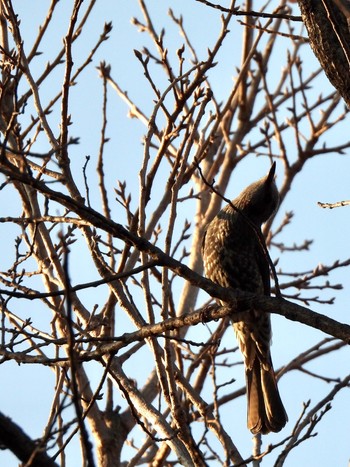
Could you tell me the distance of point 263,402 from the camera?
595 centimetres

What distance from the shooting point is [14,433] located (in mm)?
2369

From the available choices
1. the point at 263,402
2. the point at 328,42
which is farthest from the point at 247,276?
the point at 328,42

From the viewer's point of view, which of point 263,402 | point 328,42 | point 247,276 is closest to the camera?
point 328,42

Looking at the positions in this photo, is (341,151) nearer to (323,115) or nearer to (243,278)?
(323,115)

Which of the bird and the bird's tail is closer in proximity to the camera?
the bird's tail

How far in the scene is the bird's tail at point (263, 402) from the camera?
5797 millimetres

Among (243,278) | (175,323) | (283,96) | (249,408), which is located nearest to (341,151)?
(283,96)

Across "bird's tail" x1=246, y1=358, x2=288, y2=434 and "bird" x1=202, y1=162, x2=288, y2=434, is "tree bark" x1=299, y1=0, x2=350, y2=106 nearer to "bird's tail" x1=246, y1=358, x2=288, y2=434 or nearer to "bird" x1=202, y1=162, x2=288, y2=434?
"bird" x1=202, y1=162, x2=288, y2=434

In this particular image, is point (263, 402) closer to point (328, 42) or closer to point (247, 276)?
point (247, 276)

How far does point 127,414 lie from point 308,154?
2.93 metres

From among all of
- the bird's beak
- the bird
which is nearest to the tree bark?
the bird

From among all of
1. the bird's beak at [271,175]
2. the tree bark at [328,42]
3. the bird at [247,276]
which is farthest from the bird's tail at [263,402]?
the tree bark at [328,42]

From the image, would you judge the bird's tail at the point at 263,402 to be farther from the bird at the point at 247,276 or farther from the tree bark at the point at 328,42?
the tree bark at the point at 328,42

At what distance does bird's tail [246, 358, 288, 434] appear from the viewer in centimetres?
580
